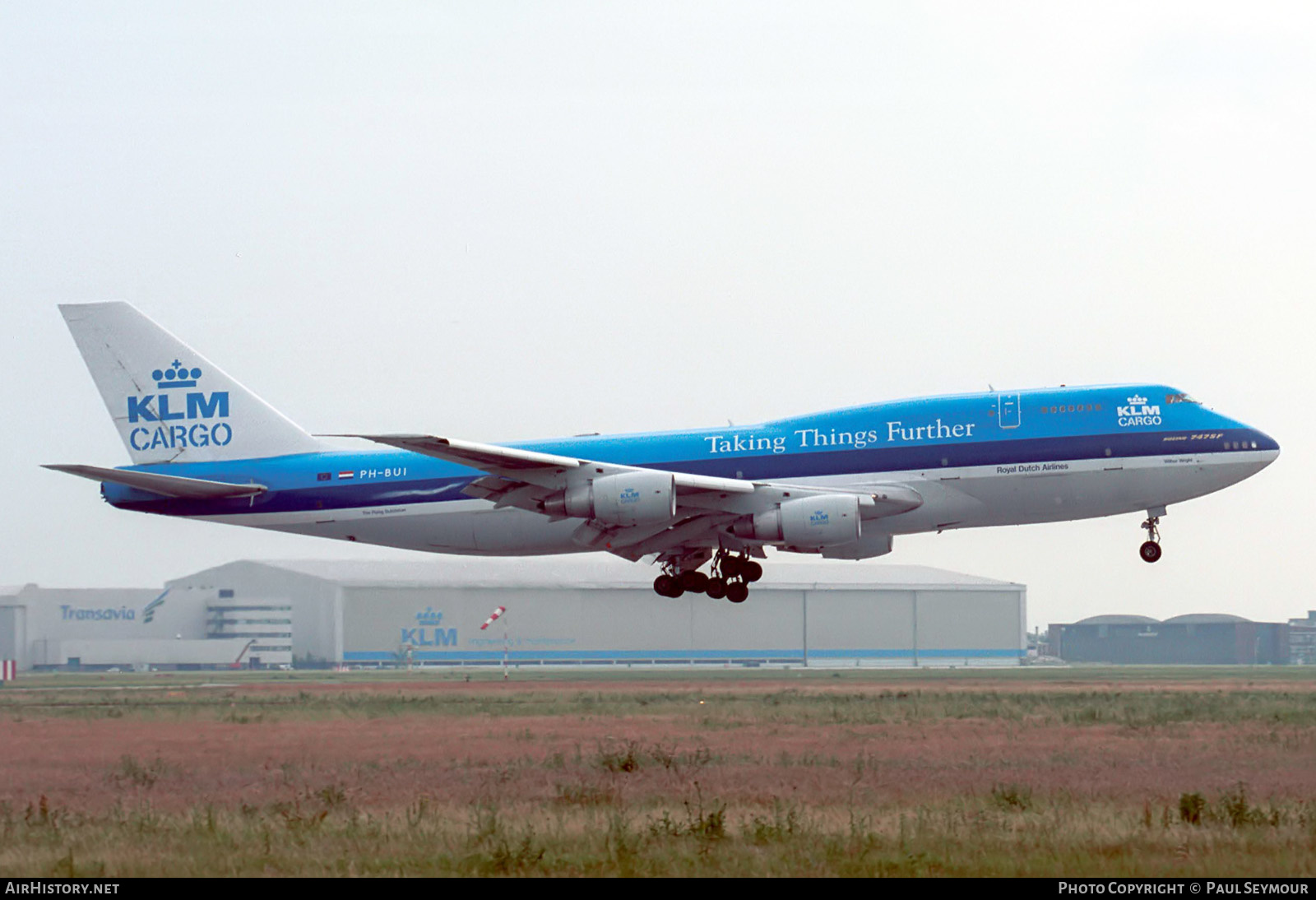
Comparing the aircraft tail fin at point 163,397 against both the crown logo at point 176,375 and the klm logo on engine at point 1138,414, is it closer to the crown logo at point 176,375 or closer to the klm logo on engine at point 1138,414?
the crown logo at point 176,375

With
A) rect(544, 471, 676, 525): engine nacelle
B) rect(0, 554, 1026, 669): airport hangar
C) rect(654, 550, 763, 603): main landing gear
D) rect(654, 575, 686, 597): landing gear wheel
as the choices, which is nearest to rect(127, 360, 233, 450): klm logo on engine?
rect(544, 471, 676, 525): engine nacelle

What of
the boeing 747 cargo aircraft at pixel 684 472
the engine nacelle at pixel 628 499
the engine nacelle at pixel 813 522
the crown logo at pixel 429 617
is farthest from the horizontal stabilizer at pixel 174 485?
the crown logo at pixel 429 617

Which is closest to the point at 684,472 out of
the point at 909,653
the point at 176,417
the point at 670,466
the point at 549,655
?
the point at 670,466

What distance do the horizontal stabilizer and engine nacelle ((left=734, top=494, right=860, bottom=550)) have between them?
559 inches

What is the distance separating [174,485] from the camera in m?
44.3

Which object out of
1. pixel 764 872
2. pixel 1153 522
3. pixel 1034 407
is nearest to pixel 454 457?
pixel 1034 407

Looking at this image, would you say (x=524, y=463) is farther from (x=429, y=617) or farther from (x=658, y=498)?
(x=429, y=617)

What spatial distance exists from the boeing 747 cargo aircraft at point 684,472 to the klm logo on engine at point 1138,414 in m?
0.04

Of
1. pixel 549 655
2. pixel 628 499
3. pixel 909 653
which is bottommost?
pixel 909 653

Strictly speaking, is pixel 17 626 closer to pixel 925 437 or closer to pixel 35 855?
pixel 925 437

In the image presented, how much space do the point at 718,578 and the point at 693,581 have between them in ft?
2.37

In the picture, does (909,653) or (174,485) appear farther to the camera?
(909,653)

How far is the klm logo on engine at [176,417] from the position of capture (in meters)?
46.5
